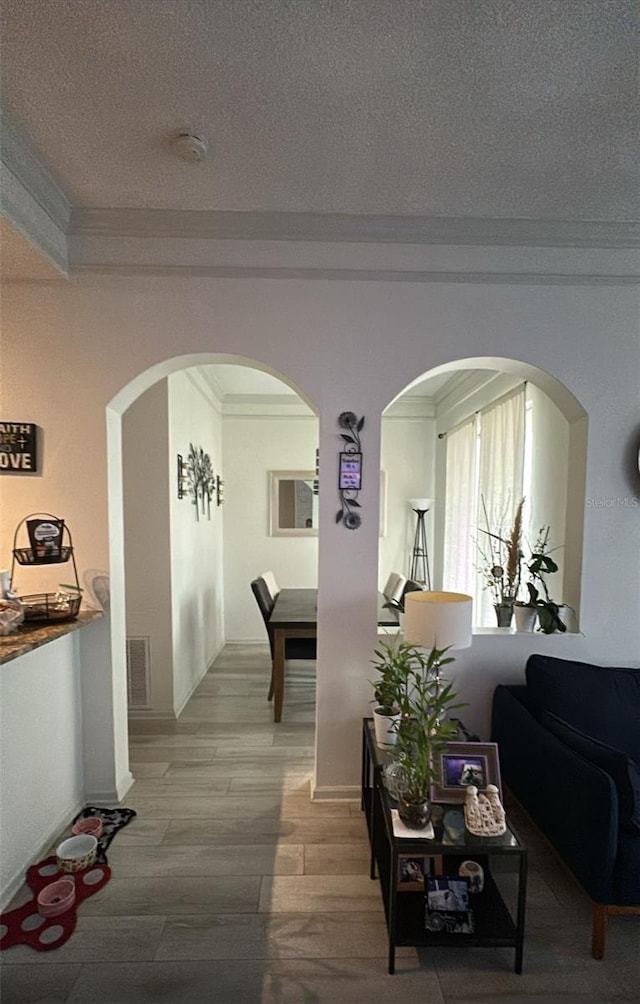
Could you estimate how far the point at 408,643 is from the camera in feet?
6.75

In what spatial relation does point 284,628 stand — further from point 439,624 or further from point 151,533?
point 439,624

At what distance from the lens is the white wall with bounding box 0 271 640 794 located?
234 cm

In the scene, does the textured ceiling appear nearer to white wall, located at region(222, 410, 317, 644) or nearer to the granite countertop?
the granite countertop

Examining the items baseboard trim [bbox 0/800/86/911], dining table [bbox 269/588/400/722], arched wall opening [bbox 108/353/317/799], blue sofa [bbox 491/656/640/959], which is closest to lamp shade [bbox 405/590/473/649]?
blue sofa [bbox 491/656/640/959]

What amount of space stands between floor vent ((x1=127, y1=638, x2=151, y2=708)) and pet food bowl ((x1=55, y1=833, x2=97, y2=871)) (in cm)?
126

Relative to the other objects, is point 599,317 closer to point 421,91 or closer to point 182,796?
point 421,91

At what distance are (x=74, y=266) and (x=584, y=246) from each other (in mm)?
2489

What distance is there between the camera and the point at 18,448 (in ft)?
7.59

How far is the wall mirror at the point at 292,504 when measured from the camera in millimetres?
5445

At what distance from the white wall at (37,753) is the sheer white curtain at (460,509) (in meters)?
3.26

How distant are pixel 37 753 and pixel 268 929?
1165 mm

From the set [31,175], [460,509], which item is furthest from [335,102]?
[460,509]

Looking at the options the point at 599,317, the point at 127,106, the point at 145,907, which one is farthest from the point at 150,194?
the point at 145,907

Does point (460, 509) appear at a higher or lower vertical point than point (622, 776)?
higher
